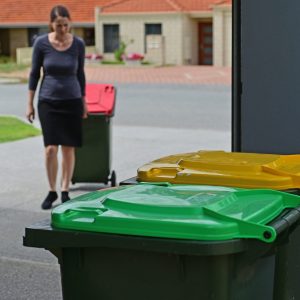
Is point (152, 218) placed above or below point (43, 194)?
above

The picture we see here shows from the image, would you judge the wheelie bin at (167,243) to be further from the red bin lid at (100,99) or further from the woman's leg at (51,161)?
the red bin lid at (100,99)

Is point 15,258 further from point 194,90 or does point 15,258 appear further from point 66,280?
point 194,90

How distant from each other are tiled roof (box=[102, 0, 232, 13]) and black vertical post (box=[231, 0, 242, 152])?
121 feet

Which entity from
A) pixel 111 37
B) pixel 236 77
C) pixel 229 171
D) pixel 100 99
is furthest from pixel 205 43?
pixel 229 171

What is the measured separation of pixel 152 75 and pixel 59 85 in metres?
26.7

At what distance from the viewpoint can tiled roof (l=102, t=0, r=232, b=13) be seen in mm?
42344

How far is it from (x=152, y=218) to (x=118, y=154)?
8419 millimetres

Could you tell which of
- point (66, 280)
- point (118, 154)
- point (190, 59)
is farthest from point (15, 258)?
point (190, 59)

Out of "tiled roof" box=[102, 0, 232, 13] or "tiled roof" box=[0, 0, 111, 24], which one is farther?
"tiled roof" box=[0, 0, 111, 24]

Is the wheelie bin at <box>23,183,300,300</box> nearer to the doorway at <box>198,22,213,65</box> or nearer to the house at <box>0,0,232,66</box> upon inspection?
the house at <box>0,0,232,66</box>

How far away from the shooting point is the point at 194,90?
25422 mm

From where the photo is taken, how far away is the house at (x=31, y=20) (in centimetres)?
4669

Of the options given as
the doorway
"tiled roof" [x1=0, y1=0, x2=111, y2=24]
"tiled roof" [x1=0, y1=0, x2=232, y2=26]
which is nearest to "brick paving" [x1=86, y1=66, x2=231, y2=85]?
the doorway

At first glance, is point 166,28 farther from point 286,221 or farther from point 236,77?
point 286,221
